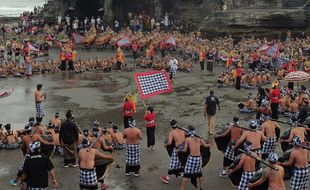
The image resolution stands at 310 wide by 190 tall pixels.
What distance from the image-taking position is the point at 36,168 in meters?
10.7

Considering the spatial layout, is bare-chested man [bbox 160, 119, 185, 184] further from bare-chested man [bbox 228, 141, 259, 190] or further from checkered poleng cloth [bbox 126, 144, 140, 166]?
bare-chested man [bbox 228, 141, 259, 190]

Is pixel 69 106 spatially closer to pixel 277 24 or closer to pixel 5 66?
pixel 5 66

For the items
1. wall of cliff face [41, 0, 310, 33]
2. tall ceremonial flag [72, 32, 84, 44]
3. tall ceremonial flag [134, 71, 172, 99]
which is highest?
wall of cliff face [41, 0, 310, 33]

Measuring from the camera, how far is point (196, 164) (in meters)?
12.6

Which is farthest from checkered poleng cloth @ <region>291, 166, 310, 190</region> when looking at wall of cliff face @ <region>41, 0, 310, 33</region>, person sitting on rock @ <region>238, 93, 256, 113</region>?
wall of cliff face @ <region>41, 0, 310, 33</region>

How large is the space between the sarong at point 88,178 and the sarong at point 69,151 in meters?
2.90

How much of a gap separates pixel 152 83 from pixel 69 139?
12.9 ft

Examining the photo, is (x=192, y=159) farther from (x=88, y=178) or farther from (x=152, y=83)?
(x=152, y=83)

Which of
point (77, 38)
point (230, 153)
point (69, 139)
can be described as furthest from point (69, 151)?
point (77, 38)

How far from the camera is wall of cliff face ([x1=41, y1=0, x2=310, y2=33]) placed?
122 ft

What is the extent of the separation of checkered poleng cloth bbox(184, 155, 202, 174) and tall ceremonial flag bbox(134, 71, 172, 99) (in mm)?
4923

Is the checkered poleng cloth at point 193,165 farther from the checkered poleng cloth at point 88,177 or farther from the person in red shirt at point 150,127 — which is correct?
the person in red shirt at point 150,127

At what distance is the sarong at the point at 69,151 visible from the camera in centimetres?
1475

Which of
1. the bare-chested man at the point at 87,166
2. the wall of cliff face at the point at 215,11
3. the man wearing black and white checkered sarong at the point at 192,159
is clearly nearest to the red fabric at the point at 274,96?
the man wearing black and white checkered sarong at the point at 192,159
